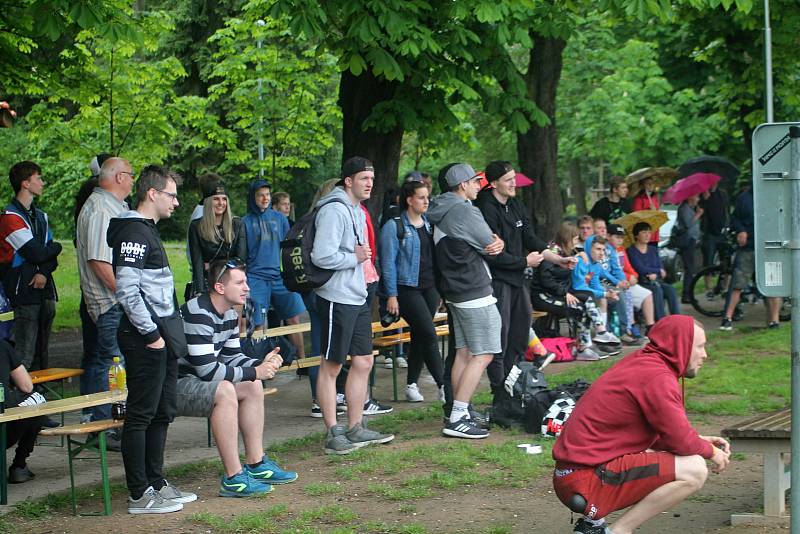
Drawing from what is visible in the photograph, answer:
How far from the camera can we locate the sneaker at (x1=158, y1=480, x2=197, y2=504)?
762cm

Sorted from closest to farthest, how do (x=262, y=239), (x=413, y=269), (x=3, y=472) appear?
(x=3, y=472) < (x=413, y=269) < (x=262, y=239)

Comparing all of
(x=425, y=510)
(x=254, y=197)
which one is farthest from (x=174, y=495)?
(x=254, y=197)

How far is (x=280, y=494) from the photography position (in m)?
7.94

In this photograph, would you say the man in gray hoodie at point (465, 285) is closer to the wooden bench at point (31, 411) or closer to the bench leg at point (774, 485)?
the wooden bench at point (31, 411)

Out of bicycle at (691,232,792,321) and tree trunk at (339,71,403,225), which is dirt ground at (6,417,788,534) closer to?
tree trunk at (339,71,403,225)

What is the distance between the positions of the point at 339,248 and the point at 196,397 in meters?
1.93

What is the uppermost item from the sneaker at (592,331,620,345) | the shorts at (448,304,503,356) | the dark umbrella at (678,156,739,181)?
Result: the dark umbrella at (678,156,739,181)

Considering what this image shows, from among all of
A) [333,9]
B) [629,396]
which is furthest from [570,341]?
[629,396]

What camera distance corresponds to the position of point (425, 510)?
7531mm

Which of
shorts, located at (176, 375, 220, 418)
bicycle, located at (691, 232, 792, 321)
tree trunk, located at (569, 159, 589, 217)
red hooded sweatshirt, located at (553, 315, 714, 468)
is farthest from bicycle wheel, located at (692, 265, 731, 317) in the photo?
tree trunk, located at (569, 159, 589, 217)

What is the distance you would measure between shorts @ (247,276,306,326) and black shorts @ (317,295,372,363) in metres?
3.09

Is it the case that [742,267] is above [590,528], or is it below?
above

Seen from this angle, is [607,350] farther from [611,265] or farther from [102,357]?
[102,357]

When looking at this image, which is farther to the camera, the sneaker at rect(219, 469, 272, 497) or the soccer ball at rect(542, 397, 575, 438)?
the soccer ball at rect(542, 397, 575, 438)
